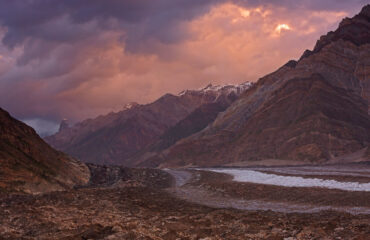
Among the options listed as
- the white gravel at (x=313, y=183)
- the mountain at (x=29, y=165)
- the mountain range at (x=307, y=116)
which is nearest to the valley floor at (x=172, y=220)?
the mountain at (x=29, y=165)

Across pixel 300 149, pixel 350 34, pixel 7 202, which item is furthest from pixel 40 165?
pixel 350 34

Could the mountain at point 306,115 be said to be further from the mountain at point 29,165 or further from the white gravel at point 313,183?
the mountain at point 29,165

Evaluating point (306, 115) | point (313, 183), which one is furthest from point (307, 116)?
point (313, 183)

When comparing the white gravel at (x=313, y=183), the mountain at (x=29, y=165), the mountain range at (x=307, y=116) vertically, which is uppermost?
the mountain range at (x=307, y=116)

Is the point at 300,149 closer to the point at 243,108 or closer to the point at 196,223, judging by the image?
the point at 243,108

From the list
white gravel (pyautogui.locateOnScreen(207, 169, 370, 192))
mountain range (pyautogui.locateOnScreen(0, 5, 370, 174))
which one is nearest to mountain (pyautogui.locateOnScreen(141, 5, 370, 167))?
mountain range (pyautogui.locateOnScreen(0, 5, 370, 174))

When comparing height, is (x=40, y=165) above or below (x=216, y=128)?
below

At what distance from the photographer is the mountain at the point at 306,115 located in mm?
122938

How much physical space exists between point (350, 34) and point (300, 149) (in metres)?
79.3

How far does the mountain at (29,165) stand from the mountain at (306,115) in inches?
3075

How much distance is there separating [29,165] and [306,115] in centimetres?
11638

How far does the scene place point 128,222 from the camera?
17.1m

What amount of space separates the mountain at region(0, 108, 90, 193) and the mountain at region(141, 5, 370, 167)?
78115 millimetres

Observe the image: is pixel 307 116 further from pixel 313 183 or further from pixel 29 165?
pixel 29 165
